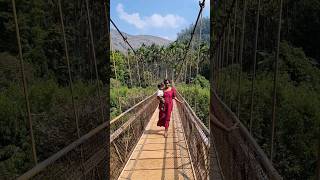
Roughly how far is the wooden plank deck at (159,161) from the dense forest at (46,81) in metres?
1.15

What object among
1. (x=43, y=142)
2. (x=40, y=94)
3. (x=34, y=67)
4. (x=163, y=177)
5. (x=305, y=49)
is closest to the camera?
(x=163, y=177)

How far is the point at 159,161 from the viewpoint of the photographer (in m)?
5.67

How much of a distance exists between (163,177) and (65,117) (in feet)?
21.0

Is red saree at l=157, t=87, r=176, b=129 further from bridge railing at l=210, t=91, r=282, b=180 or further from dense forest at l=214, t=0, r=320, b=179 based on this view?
bridge railing at l=210, t=91, r=282, b=180

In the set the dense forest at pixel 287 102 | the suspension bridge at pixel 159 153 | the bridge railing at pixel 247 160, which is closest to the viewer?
the bridge railing at pixel 247 160

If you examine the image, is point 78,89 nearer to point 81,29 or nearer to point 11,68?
point 81,29

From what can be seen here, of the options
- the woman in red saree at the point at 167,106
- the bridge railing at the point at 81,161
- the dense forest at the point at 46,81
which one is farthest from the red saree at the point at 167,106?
the bridge railing at the point at 81,161

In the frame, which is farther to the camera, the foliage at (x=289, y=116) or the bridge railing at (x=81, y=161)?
the foliage at (x=289, y=116)

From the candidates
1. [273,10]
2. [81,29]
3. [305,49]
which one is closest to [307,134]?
[305,49]

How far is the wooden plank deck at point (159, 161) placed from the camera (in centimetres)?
484

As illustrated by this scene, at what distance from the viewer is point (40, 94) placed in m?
12.6

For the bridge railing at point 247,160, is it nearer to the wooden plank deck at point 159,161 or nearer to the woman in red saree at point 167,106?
the wooden plank deck at point 159,161

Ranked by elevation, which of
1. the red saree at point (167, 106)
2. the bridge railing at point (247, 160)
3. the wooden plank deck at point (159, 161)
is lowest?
the wooden plank deck at point (159, 161)

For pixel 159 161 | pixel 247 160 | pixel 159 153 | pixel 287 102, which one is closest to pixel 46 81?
pixel 287 102
